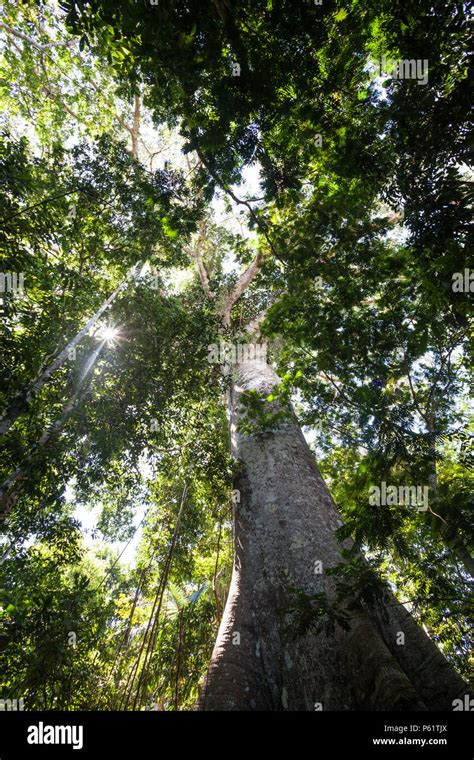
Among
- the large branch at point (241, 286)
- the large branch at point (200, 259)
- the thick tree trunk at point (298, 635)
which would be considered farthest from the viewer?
the large branch at point (200, 259)

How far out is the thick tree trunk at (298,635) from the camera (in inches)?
83.9

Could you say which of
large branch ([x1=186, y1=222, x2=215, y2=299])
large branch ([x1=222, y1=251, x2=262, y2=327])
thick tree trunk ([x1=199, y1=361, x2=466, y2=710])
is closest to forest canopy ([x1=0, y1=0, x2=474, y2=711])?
thick tree trunk ([x1=199, y1=361, x2=466, y2=710])

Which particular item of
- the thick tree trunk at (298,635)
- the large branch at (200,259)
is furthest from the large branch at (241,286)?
the thick tree trunk at (298,635)

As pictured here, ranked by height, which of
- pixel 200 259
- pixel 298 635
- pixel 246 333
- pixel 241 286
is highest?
pixel 200 259

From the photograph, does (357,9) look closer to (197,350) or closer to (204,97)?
(204,97)

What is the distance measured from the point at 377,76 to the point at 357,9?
597 millimetres

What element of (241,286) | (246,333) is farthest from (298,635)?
(241,286)

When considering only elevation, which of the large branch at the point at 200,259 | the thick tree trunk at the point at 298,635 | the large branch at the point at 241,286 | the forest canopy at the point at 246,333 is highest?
the large branch at the point at 200,259

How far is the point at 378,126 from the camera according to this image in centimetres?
295

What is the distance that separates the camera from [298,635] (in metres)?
2.23

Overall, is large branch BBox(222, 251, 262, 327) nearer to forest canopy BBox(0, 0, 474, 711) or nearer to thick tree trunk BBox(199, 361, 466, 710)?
forest canopy BBox(0, 0, 474, 711)

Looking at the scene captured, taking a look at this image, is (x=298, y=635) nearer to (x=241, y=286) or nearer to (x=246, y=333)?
(x=246, y=333)

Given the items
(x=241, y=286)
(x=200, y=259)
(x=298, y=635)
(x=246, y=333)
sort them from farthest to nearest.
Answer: (x=200, y=259) → (x=241, y=286) → (x=246, y=333) → (x=298, y=635)

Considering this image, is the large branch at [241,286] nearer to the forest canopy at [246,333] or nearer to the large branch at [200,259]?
the large branch at [200,259]
